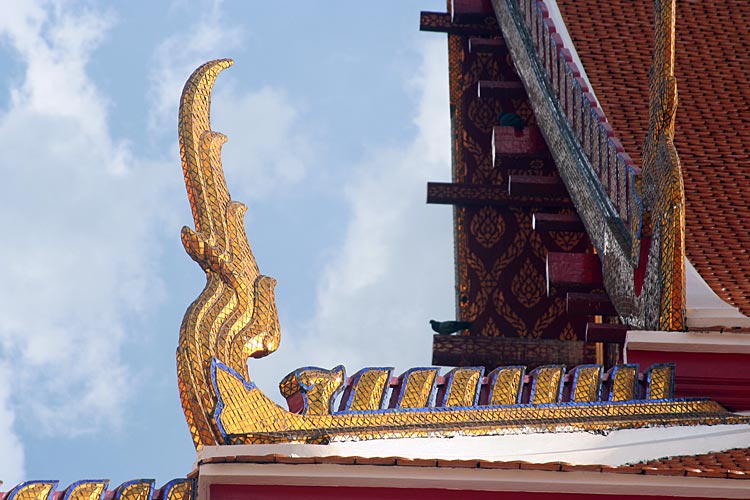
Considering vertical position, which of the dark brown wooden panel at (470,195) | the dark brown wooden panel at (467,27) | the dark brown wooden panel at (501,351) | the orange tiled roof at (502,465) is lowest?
the dark brown wooden panel at (501,351)

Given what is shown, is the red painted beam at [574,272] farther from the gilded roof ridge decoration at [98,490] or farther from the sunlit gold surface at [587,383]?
the gilded roof ridge decoration at [98,490]

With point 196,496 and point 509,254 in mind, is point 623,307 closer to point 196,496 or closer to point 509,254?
point 196,496

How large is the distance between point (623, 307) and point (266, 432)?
199 cm

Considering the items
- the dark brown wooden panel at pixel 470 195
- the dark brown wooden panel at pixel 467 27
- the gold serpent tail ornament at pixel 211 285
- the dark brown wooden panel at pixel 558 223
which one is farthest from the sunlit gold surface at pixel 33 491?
the dark brown wooden panel at pixel 467 27

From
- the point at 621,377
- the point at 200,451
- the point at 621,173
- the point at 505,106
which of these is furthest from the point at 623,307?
the point at 505,106

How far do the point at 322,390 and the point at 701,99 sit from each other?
356cm

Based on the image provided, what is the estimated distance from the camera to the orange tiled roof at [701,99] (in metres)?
6.41

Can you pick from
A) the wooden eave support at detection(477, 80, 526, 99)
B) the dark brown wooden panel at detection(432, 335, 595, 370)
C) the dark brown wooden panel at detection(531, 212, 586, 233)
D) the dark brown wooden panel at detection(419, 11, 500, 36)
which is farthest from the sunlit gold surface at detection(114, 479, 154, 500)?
the dark brown wooden panel at detection(419, 11, 500, 36)

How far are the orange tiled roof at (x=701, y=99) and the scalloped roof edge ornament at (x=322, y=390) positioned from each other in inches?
29.4

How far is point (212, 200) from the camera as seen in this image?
546 centimetres

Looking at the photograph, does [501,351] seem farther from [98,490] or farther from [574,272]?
[98,490]

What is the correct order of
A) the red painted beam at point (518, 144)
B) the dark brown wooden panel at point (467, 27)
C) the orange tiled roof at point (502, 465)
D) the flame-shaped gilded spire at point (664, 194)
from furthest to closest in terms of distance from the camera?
the dark brown wooden panel at point (467, 27), the red painted beam at point (518, 144), the flame-shaped gilded spire at point (664, 194), the orange tiled roof at point (502, 465)

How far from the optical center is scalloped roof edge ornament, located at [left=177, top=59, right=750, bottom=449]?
486 centimetres

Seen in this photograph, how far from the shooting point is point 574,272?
712cm
